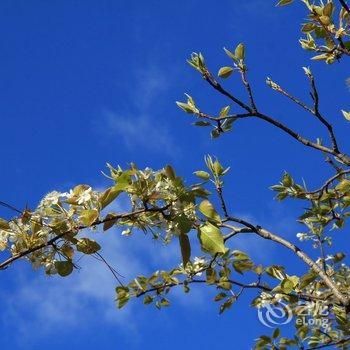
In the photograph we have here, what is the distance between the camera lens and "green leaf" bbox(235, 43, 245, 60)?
7.36ft

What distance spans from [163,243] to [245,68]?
0.88 metres

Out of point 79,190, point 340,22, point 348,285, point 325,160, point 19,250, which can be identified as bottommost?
point 19,250

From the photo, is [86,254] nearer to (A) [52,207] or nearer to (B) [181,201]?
(A) [52,207]

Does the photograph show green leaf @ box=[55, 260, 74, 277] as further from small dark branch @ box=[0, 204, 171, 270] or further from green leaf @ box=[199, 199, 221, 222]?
green leaf @ box=[199, 199, 221, 222]

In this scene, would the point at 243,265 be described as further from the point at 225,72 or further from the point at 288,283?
the point at 225,72

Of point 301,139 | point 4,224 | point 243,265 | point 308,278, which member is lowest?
point 4,224

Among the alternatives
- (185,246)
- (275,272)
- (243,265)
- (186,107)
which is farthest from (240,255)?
(185,246)

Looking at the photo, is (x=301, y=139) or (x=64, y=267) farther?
(x=301, y=139)

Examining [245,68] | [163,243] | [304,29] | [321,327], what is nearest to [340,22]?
[304,29]

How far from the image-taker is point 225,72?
2.33 metres

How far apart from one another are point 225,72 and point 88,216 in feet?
3.55

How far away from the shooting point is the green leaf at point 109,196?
1.53m

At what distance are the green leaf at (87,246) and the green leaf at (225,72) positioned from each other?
1044 millimetres

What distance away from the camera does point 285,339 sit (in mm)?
→ 2830
